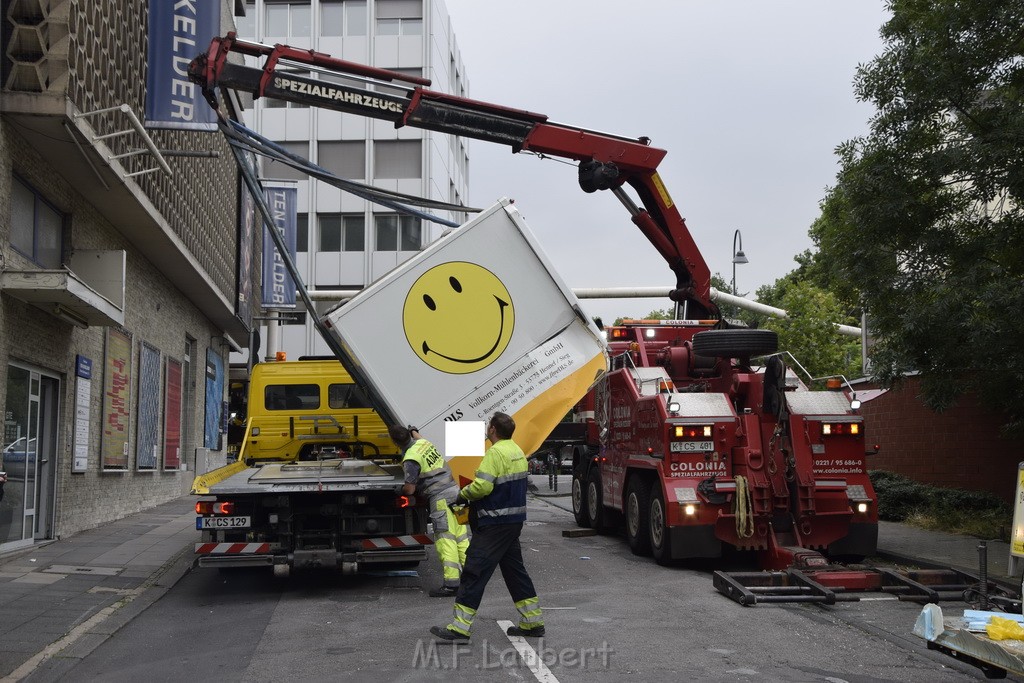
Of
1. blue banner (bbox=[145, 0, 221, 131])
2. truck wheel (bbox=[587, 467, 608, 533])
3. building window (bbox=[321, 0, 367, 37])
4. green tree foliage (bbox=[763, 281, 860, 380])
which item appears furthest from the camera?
building window (bbox=[321, 0, 367, 37])

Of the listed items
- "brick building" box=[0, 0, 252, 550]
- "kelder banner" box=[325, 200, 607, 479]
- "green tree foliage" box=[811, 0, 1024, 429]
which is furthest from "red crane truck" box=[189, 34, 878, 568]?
"brick building" box=[0, 0, 252, 550]

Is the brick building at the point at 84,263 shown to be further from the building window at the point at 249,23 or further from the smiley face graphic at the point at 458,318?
the building window at the point at 249,23

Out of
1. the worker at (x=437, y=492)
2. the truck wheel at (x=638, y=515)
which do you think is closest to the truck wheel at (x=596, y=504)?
the truck wheel at (x=638, y=515)

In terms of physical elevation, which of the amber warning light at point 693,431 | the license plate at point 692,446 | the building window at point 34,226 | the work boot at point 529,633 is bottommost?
the work boot at point 529,633

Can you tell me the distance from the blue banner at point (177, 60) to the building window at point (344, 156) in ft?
89.4

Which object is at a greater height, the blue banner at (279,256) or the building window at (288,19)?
the building window at (288,19)

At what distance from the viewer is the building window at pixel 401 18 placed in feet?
143

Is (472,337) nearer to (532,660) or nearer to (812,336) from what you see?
(532,660)

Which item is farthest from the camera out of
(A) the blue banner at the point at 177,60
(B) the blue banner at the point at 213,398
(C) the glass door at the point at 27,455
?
(B) the blue banner at the point at 213,398

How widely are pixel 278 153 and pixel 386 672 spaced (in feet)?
21.5

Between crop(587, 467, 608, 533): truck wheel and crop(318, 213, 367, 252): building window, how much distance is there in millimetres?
28936

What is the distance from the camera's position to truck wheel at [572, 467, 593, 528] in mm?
16438

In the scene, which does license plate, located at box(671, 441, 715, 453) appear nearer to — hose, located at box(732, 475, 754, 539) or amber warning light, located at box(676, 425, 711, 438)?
amber warning light, located at box(676, 425, 711, 438)

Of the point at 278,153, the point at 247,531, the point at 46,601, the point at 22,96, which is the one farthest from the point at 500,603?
the point at 22,96
